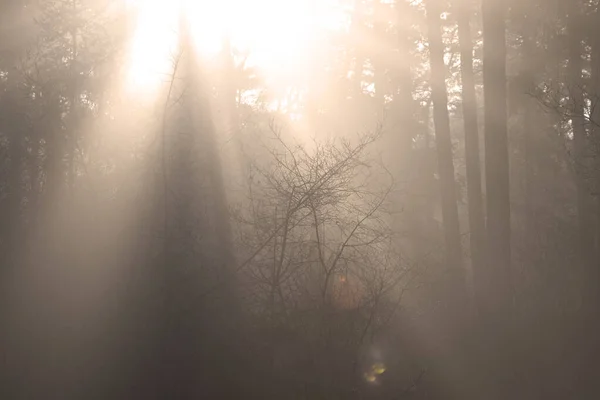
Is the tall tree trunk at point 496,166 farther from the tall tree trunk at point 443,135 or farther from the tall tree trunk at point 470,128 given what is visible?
the tall tree trunk at point 443,135

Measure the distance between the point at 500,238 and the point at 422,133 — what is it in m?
13.3

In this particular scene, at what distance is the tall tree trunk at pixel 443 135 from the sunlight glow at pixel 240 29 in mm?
4022

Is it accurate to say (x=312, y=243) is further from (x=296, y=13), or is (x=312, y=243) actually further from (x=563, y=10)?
(x=296, y=13)

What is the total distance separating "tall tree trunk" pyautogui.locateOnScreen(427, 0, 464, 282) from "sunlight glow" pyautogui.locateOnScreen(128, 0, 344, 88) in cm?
402

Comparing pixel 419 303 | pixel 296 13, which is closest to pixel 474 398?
pixel 419 303

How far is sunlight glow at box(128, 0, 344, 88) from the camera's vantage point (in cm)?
1470

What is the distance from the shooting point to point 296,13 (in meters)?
A: 24.4

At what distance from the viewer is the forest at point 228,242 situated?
12.5 m

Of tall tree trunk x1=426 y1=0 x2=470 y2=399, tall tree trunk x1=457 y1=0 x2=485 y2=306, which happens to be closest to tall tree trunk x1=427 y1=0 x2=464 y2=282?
tall tree trunk x1=426 y1=0 x2=470 y2=399

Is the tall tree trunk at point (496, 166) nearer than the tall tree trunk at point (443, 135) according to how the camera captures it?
Yes

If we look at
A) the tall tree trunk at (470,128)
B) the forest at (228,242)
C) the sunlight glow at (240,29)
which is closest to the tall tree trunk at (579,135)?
the forest at (228,242)

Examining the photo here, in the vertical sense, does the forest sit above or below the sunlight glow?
below

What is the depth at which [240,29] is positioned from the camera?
62.5 ft

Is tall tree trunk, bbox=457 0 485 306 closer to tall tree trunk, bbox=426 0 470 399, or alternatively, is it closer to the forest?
the forest
